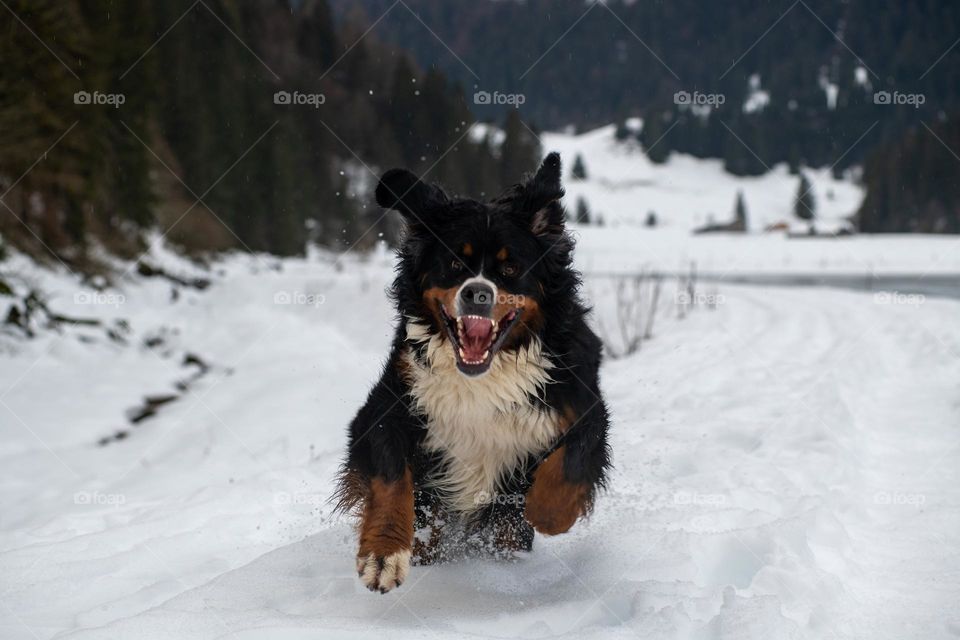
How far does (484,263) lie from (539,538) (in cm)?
161

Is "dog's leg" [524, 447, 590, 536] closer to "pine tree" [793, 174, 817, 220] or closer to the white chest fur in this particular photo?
the white chest fur

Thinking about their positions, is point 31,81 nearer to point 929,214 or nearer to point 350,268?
point 350,268

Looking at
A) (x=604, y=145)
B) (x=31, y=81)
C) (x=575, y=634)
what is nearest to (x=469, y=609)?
(x=575, y=634)

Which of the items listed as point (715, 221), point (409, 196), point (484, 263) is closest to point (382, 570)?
point (484, 263)

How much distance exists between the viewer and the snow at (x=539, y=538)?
2711 mm

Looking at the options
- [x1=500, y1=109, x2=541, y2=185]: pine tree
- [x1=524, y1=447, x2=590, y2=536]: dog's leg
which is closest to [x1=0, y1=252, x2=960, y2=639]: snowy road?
[x1=524, y1=447, x2=590, y2=536]: dog's leg

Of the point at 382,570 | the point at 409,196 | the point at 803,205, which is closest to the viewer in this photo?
the point at 382,570

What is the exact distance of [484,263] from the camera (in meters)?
3.35

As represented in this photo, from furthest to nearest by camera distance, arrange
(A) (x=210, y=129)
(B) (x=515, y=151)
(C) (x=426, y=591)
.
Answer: (B) (x=515, y=151) → (A) (x=210, y=129) → (C) (x=426, y=591)

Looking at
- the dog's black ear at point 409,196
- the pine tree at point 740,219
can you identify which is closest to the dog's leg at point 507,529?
the dog's black ear at point 409,196

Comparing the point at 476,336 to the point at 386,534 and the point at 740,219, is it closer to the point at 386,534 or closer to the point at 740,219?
the point at 386,534

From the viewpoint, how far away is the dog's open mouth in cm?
323

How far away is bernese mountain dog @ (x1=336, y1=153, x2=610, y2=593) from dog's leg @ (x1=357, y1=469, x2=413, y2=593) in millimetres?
12

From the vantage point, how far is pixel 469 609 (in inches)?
112
